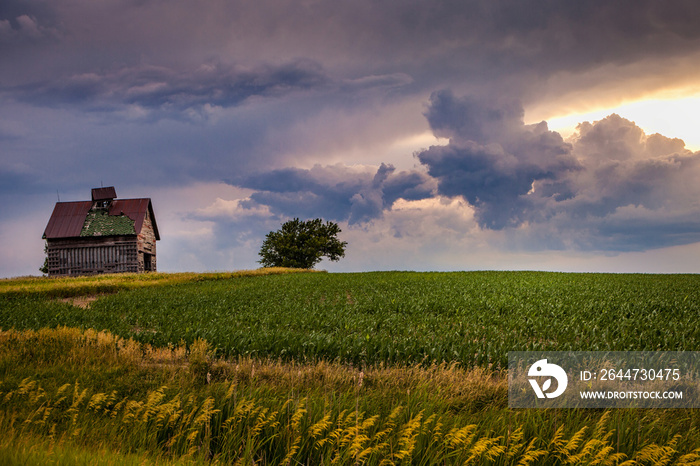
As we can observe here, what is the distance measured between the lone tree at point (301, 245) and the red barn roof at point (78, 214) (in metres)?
25.3

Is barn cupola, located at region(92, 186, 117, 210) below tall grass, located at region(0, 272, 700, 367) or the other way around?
the other way around

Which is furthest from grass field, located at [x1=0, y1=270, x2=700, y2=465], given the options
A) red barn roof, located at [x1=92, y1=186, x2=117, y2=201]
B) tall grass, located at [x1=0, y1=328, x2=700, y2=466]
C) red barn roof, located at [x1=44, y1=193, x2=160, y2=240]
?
red barn roof, located at [x1=92, y1=186, x2=117, y2=201]

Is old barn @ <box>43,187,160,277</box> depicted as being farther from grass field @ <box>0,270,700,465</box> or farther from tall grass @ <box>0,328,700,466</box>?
tall grass @ <box>0,328,700,466</box>

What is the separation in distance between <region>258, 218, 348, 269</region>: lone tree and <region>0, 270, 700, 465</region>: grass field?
5288 cm

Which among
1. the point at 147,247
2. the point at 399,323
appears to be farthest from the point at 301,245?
the point at 399,323

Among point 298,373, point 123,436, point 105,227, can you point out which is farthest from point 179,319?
point 105,227

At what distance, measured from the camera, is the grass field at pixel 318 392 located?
4.79 metres

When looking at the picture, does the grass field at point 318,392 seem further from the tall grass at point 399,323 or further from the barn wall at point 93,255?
Result: the barn wall at point 93,255

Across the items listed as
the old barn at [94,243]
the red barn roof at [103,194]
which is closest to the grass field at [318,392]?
the old barn at [94,243]

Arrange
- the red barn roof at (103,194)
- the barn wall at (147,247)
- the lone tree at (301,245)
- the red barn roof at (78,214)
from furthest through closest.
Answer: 1. the lone tree at (301,245)
2. the red barn roof at (103,194)
3. the barn wall at (147,247)
4. the red barn roof at (78,214)

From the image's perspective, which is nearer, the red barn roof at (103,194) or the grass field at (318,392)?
the grass field at (318,392)

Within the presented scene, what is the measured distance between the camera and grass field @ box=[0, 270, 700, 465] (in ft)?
15.7

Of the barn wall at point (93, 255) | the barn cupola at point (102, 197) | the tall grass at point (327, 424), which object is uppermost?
the barn cupola at point (102, 197)

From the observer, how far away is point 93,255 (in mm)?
47469
